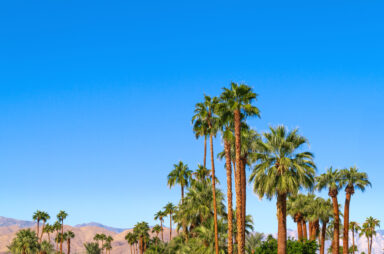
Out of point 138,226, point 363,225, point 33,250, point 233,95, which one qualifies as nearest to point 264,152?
point 233,95

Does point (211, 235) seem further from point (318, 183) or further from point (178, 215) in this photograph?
point (318, 183)

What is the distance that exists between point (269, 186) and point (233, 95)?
8.66 metres

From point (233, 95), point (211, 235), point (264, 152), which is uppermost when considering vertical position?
point (233, 95)

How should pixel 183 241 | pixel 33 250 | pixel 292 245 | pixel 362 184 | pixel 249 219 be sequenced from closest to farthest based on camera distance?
pixel 292 245, pixel 249 219, pixel 362 184, pixel 183 241, pixel 33 250

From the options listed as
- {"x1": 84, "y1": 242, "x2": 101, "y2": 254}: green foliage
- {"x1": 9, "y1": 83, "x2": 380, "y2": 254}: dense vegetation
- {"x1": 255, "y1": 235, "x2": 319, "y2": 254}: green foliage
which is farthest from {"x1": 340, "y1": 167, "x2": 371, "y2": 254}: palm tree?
{"x1": 84, "y1": 242, "x2": 101, "y2": 254}: green foliage

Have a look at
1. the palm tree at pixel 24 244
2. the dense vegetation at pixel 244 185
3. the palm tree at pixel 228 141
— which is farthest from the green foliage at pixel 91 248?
the palm tree at pixel 228 141

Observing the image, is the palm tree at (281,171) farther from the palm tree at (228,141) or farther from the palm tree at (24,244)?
the palm tree at (24,244)

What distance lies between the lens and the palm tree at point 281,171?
117 feet

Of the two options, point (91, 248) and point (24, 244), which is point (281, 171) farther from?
point (91, 248)

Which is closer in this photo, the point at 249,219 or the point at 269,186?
the point at 269,186

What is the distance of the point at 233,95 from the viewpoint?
38.3 metres

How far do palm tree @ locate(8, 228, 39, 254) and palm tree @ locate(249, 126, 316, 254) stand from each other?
74.5 meters

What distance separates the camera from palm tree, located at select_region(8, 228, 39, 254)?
95.1 meters

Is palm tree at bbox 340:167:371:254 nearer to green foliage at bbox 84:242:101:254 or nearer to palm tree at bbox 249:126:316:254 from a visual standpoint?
palm tree at bbox 249:126:316:254
